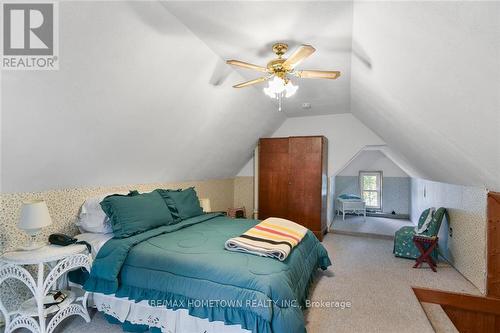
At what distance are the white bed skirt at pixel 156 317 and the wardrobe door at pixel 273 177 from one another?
3301 mm

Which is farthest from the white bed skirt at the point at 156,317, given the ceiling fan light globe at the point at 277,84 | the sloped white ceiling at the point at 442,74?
the sloped white ceiling at the point at 442,74

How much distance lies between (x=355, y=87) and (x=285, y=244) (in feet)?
8.00

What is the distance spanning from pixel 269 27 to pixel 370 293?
2.99 meters

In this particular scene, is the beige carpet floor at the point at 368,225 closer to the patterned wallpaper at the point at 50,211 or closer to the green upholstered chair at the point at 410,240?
the green upholstered chair at the point at 410,240

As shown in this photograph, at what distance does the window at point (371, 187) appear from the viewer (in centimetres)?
751

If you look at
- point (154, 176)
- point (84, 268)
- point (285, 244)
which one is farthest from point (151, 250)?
point (154, 176)

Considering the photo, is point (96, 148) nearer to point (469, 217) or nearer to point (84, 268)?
point (84, 268)

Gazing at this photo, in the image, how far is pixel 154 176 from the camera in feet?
11.9

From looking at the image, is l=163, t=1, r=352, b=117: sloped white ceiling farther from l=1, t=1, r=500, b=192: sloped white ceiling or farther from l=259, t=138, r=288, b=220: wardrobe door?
l=259, t=138, r=288, b=220: wardrobe door

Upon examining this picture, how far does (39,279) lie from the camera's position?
1.91 meters

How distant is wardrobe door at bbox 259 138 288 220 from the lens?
5.03 meters

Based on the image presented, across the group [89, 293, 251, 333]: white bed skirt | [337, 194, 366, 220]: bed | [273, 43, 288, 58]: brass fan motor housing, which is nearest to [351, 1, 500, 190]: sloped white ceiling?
[273, 43, 288, 58]: brass fan motor housing

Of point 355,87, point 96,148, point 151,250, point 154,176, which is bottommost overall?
point 151,250

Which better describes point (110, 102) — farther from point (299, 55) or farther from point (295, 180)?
point (295, 180)
